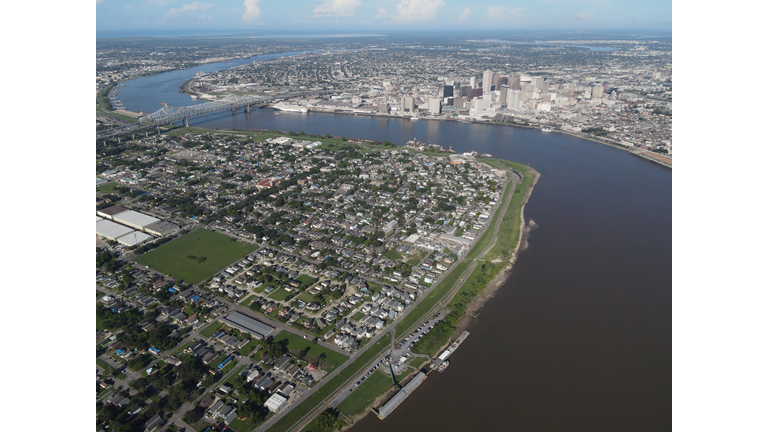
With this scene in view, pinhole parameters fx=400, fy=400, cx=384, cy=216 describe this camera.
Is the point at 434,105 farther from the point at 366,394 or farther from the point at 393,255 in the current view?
the point at 366,394

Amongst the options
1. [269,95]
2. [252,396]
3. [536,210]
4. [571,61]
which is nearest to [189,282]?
[252,396]

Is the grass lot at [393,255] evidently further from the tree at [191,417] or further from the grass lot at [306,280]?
the tree at [191,417]

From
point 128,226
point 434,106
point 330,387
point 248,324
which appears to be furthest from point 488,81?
point 330,387

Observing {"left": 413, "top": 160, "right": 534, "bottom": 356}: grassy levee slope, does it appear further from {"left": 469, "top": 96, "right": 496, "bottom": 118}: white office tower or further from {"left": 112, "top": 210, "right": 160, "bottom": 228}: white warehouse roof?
{"left": 469, "top": 96, "right": 496, "bottom": 118}: white office tower

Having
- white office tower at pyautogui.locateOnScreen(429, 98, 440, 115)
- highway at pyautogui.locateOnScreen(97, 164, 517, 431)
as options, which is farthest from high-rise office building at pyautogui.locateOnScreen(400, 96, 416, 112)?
highway at pyautogui.locateOnScreen(97, 164, 517, 431)

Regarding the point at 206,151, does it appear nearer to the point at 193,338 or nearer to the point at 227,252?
the point at 227,252
